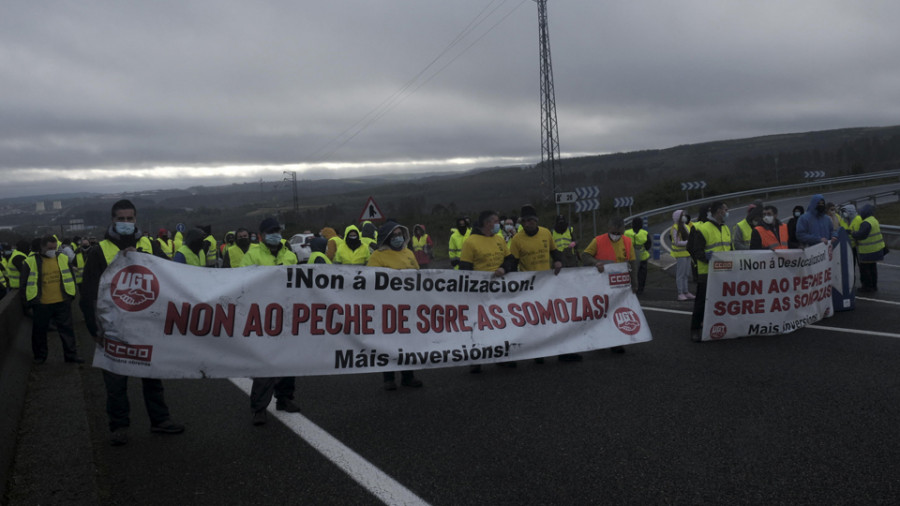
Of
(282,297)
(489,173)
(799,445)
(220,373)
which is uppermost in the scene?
(489,173)

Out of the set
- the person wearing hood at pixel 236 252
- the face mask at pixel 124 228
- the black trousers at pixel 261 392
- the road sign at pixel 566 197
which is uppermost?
the road sign at pixel 566 197

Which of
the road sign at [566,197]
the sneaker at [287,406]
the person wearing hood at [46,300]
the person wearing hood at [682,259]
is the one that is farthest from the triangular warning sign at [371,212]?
the sneaker at [287,406]

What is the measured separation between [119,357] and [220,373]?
81 centimetres

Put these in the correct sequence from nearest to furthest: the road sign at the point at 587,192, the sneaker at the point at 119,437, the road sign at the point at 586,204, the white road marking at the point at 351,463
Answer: the white road marking at the point at 351,463
the sneaker at the point at 119,437
the road sign at the point at 587,192
the road sign at the point at 586,204

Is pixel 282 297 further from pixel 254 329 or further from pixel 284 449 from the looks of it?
pixel 284 449

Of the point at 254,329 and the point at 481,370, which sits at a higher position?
the point at 254,329

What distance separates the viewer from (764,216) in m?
10.0

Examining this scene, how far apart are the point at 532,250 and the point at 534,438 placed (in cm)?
312

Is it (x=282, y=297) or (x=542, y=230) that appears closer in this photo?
(x=282, y=297)

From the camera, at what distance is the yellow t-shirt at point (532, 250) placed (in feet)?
26.1

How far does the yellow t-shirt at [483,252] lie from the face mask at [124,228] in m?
3.43

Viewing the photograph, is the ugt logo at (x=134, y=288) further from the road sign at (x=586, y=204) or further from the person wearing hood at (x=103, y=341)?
the road sign at (x=586, y=204)

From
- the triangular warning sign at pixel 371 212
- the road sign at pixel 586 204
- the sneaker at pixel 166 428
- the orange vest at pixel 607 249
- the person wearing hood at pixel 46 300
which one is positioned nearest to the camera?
the sneaker at pixel 166 428

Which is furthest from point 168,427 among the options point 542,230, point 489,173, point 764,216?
point 489,173
